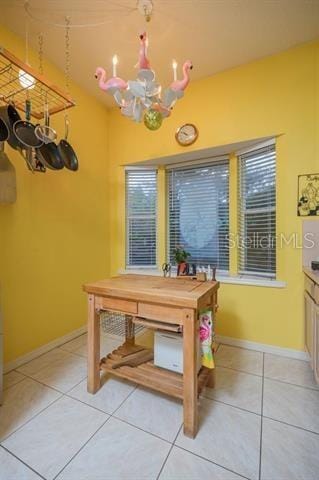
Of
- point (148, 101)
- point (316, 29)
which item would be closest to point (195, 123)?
point (316, 29)

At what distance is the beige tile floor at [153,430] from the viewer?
1.10m

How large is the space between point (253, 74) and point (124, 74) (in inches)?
54.8

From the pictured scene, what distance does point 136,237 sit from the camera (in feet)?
10.4

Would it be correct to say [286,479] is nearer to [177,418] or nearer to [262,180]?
[177,418]

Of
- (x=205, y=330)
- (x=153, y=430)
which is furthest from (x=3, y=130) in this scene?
(x=153, y=430)

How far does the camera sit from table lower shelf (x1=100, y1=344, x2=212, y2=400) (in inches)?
56.8

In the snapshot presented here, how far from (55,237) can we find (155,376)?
1714mm

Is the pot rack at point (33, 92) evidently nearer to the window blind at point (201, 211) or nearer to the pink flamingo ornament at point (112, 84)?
the pink flamingo ornament at point (112, 84)

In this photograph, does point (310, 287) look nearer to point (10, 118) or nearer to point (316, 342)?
point (316, 342)

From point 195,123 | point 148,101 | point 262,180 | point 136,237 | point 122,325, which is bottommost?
point 122,325

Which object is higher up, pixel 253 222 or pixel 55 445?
pixel 253 222

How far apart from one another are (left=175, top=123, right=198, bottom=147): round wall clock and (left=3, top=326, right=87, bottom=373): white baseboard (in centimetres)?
259

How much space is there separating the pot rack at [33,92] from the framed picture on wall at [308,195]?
2.14 meters

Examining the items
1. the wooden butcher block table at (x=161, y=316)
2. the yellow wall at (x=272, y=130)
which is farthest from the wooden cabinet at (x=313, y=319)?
the wooden butcher block table at (x=161, y=316)
